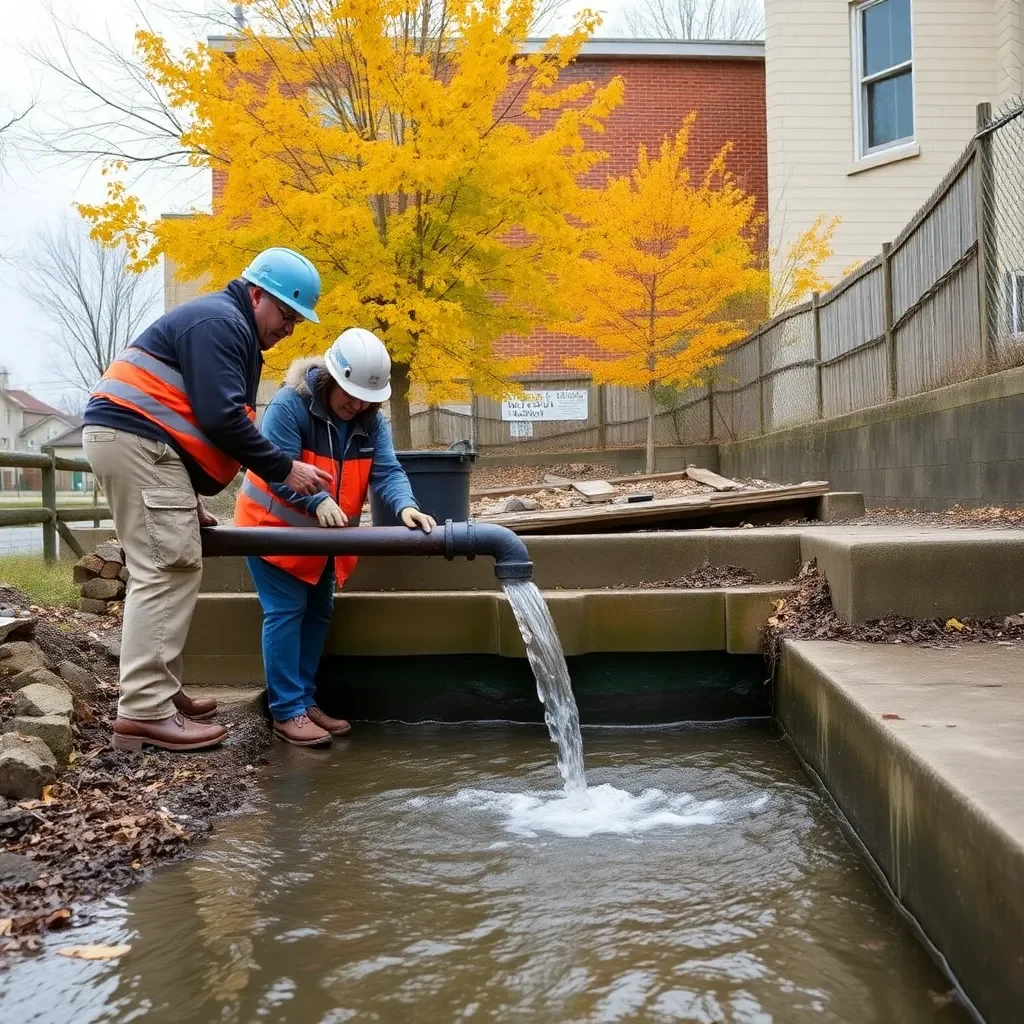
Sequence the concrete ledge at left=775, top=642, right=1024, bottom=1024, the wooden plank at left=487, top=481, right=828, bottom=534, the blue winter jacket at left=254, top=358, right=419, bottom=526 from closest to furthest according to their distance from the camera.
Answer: the concrete ledge at left=775, top=642, right=1024, bottom=1024
the blue winter jacket at left=254, top=358, right=419, bottom=526
the wooden plank at left=487, top=481, right=828, bottom=534

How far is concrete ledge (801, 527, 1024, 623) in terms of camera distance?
4.20 meters

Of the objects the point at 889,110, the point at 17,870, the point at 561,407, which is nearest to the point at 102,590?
the point at 17,870

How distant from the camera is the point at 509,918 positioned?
8.87 feet

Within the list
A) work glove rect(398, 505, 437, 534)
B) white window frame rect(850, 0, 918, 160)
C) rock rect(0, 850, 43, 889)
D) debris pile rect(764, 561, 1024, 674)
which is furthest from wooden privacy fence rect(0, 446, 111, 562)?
white window frame rect(850, 0, 918, 160)

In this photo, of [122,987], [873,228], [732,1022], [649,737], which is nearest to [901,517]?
[649,737]

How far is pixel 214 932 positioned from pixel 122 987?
325 mm

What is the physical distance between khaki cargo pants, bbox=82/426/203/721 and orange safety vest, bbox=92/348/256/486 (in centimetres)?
9

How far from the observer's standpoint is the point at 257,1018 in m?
2.20

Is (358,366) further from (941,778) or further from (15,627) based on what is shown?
(941,778)

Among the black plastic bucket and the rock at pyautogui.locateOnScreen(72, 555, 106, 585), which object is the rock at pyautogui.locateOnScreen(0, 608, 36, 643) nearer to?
the rock at pyautogui.locateOnScreen(72, 555, 106, 585)

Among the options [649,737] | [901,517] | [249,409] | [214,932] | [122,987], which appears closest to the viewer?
[122,987]

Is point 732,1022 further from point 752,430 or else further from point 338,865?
point 752,430

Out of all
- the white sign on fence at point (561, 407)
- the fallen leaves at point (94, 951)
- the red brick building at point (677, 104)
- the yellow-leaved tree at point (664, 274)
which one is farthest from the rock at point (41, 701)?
the red brick building at point (677, 104)

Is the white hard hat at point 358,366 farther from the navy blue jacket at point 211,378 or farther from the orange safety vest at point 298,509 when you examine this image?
the navy blue jacket at point 211,378
